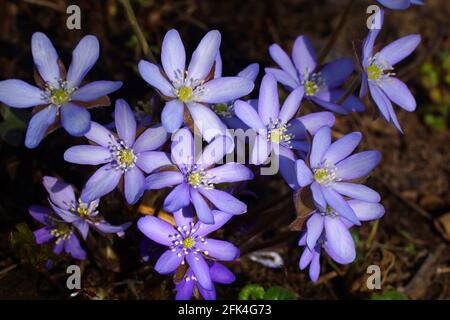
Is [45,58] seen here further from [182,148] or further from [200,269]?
[200,269]

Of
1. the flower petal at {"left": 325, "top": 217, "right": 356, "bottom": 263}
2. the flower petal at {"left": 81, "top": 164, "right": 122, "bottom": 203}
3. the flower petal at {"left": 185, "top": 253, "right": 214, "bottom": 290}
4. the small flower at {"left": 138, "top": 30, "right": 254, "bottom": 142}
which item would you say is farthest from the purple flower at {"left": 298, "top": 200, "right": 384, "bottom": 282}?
the flower petal at {"left": 81, "top": 164, "right": 122, "bottom": 203}

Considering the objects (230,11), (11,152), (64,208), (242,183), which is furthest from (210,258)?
(230,11)

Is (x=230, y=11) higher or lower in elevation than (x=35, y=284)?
higher

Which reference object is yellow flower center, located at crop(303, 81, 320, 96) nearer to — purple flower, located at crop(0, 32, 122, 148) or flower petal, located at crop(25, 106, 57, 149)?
purple flower, located at crop(0, 32, 122, 148)

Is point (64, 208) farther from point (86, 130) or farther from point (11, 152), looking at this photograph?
point (11, 152)

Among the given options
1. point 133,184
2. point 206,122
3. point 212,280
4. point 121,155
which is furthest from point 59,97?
point 212,280

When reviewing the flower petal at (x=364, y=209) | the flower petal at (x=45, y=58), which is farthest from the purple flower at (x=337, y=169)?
the flower petal at (x=45, y=58)

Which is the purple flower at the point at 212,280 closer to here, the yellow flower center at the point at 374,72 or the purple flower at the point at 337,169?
the purple flower at the point at 337,169
